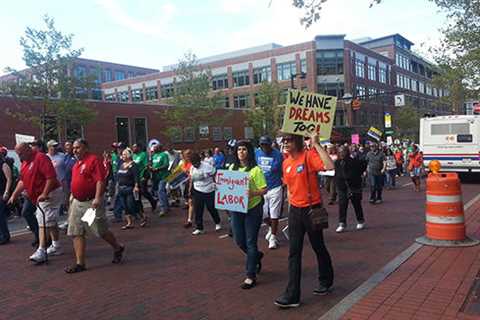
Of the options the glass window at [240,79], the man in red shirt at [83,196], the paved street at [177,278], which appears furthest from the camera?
the glass window at [240,79]

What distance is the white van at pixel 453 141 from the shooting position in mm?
17875

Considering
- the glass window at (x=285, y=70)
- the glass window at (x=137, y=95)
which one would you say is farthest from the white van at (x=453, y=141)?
the glass window at (x=137, y=95)

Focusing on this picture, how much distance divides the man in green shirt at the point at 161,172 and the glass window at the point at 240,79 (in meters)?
49.3

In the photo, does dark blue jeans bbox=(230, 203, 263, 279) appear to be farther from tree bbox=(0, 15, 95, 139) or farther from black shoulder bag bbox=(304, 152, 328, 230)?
tree bbox=(0, 15, 95, 139)

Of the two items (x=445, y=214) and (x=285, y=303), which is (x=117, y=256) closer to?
(x=285, y=303)

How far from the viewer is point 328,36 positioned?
5625 centimetres

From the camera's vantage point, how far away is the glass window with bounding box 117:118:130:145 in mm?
36275

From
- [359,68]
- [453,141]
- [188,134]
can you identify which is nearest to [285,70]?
[359,68]

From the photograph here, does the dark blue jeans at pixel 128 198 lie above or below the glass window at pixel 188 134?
below

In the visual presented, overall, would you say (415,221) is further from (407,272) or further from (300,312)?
(300,312)

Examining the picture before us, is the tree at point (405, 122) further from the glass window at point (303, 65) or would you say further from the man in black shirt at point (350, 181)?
the man in black shirt at point (350, 181)

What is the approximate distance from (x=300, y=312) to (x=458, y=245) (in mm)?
3611

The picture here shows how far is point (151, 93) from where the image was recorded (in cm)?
7156

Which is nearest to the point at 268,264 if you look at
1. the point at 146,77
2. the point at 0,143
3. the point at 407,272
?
the point at 407,272
